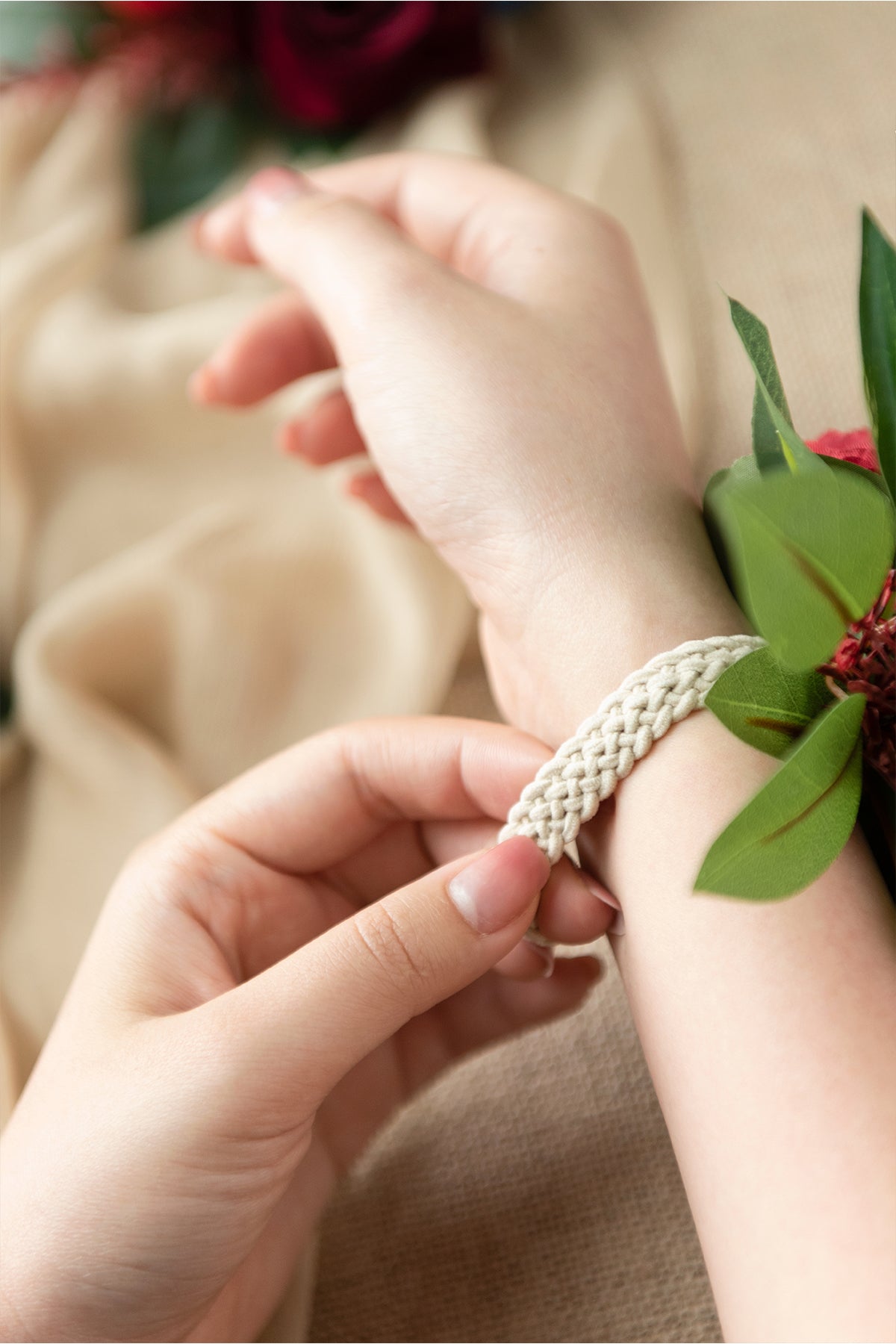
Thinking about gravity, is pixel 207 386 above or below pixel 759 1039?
above

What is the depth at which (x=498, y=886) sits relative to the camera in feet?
1.49

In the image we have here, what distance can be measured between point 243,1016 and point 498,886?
113 mm

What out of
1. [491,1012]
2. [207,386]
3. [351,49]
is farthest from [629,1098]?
[351,49]

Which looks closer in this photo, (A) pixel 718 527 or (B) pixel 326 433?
(A) pixel 718 527

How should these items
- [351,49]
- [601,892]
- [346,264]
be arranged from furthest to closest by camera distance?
[351,49], [346,264], [601,892]

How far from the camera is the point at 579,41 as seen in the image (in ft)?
3.26

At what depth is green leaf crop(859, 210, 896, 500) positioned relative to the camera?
344 mm

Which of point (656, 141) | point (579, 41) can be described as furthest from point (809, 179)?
point (579, 41)

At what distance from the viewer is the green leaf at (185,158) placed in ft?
3.20

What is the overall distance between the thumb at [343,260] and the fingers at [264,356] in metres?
0.05

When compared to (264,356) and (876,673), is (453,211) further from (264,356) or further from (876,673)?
(876,673)

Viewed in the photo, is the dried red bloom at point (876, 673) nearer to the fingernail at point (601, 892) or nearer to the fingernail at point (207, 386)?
the fingernail at point (601, 892)

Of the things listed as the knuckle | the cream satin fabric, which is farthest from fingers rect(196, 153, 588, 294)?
the knuckle

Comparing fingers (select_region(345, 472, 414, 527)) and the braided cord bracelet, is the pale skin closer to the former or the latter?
the braided cord bracelet
